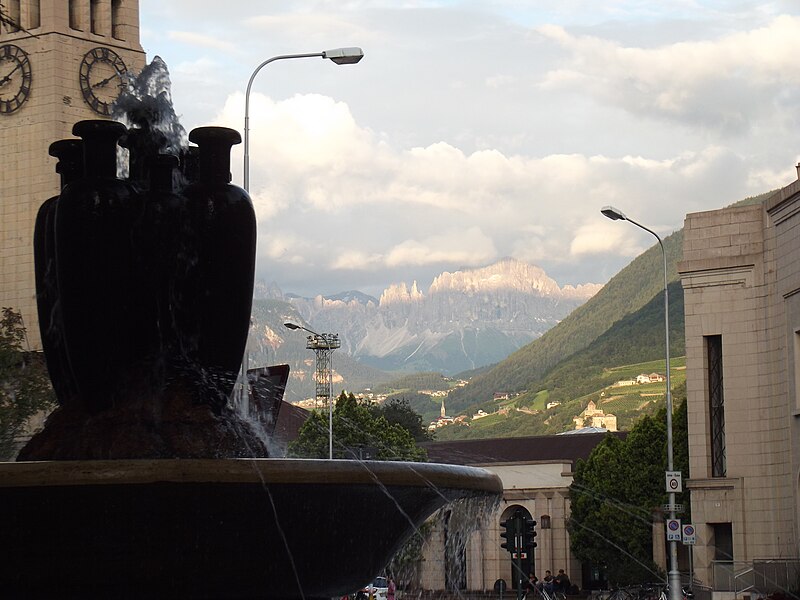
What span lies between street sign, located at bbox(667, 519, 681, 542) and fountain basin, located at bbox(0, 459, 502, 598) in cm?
2482

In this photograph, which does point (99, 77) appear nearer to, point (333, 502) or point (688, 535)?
point (688, 535)

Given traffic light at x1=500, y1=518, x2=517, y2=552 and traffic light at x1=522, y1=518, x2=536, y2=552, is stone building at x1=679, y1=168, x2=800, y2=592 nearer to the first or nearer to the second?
traffic light at x1=522, y1=518, x2=536, y2=552

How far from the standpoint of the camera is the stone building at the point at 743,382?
40.3 meters

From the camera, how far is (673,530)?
1362 inches

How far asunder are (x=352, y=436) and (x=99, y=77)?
2092cm

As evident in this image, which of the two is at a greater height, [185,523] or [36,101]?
[36,101]

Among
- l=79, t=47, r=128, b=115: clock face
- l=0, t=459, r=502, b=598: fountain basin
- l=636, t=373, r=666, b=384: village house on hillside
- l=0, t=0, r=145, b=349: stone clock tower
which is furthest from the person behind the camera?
l=636, t=373, r=666, b=384: village house on hillside

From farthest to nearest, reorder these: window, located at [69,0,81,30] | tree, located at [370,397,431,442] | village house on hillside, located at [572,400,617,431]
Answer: village house on hillside, located at [572,400,617,431] → tree, located at [370,397,431,442] → window, located at [69,0,81,30]

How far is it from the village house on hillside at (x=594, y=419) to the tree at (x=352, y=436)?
86754 millimetres

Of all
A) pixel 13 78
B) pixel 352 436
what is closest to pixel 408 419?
pixel 352 436

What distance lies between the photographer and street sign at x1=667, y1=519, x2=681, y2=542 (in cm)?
3438

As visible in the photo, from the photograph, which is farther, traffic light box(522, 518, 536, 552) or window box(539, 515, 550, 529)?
window box(539, 515, 550, 529)

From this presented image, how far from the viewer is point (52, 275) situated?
11.6m

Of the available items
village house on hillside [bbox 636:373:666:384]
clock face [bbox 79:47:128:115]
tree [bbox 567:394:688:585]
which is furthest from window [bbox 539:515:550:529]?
village house on hillside [bbox 636:373:666:384]
